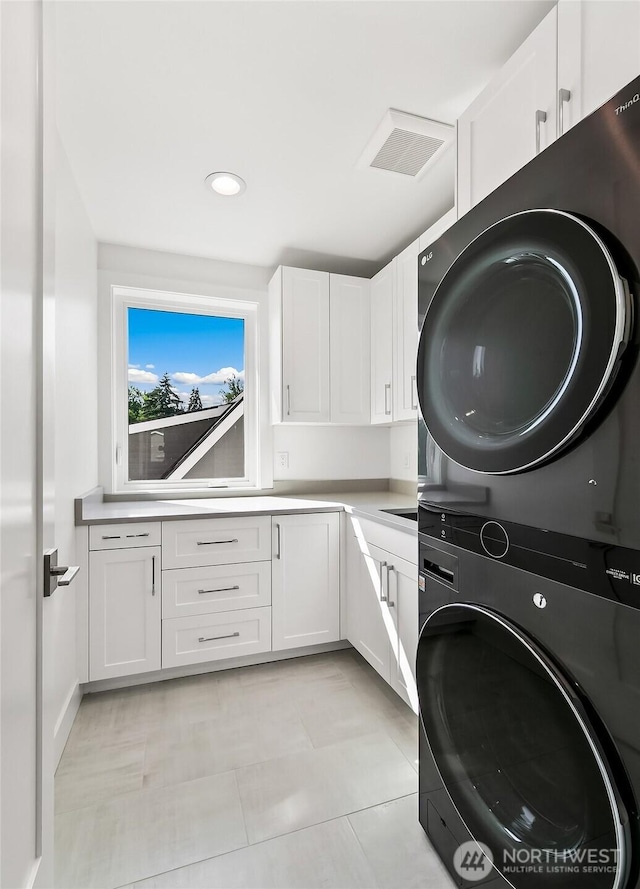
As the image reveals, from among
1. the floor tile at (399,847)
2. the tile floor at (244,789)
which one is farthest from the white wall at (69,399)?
the floor tile at (399,847)

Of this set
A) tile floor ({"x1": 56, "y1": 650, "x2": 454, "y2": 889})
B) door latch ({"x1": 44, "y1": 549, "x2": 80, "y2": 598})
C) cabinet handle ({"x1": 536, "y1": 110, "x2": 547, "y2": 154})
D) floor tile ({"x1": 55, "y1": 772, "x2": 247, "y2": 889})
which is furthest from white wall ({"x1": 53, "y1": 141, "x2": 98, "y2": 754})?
cabinet handle ({"x1": 536, "y1": 110, "x2": 547, "y2": 154})

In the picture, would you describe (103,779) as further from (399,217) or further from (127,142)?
(399,217)

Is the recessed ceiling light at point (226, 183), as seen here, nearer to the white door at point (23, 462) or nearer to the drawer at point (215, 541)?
the white door at point (23, 462)

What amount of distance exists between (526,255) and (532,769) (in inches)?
36.9

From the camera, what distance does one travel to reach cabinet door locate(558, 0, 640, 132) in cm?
90

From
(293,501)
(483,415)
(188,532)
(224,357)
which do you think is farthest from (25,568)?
(224,357)

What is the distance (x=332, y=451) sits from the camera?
3061 mm

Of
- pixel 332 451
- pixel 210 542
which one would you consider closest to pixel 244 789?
pixel 210 542

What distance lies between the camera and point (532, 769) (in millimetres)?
814

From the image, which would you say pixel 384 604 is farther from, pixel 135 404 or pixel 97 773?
pixel 135 404

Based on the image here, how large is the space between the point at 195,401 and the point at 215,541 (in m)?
1.05

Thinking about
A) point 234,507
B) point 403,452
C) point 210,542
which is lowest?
point 210,542

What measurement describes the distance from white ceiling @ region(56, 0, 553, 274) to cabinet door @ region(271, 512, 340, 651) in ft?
5.36

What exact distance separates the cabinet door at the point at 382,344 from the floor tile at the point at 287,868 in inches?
73.4
